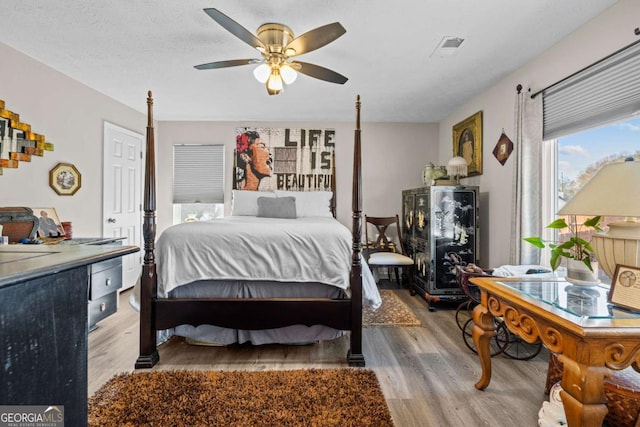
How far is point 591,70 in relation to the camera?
219cm

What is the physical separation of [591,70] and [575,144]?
0.55 m

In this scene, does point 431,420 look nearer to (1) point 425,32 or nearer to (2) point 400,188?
(1) point 425,32

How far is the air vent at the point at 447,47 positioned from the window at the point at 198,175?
11.0 ft

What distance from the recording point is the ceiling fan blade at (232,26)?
1.76 meters

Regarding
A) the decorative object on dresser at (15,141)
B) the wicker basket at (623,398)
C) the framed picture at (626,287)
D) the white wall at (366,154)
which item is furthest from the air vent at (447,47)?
the decorative object on dresser at (15,141)

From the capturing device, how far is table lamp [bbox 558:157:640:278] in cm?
132

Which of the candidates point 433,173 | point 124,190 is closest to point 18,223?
point 124,190

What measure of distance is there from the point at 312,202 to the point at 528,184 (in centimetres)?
250

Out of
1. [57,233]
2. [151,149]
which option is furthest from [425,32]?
[57,233]

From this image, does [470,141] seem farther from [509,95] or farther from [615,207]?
[615,207]

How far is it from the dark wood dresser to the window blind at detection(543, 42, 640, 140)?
9.30 ft

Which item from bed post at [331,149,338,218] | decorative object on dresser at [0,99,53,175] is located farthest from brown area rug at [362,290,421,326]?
decorative object on dresser at [0,99,53,175]

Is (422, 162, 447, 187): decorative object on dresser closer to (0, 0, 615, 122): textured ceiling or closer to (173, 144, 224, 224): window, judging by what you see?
(0, 0, 615, 122): textured ceiling

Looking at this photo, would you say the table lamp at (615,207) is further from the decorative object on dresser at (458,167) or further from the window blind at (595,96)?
the decorative object on dresser at (458,167)
